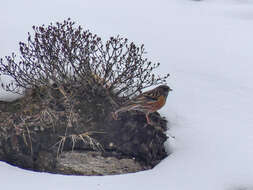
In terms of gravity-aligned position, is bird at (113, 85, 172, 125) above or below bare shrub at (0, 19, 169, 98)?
below

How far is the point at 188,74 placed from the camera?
6.01 m

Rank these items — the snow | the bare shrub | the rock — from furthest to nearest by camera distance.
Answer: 1. the bare shrub
2. the rock
3. the snow

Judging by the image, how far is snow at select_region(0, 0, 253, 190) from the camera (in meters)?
4.52

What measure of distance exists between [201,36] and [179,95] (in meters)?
1.72

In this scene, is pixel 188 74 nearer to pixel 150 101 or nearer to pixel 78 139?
pixel 150 101

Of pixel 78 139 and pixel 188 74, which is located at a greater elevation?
pixel 188 74

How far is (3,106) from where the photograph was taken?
5.33m

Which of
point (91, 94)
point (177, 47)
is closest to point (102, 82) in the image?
point (91, 94)

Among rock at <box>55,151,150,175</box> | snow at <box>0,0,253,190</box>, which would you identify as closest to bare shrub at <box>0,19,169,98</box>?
snow at <box>0,0,253,190</box>

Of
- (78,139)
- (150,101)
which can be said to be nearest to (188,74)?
(150,101)

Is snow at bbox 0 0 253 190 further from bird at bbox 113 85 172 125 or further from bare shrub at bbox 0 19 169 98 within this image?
bare shrub at bbox 0 19 169 98

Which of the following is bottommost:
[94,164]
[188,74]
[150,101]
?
[94,164]

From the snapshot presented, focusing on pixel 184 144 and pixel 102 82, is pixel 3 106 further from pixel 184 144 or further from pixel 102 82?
pixel 184 144

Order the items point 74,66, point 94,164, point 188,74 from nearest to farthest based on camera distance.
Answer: point 94,164
point 74,66
point 188,74
